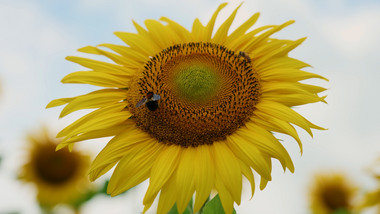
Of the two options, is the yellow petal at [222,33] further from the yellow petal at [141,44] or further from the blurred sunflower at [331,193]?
the blurred sunflower at [331,193]

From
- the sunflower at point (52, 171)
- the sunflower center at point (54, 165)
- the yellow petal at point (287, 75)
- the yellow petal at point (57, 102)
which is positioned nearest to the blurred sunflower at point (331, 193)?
the sunflower at point (52, 171)

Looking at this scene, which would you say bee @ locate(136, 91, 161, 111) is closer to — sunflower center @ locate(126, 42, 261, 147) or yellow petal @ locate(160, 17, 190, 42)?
sunflower center @ locate(126, 42, 261, 147)

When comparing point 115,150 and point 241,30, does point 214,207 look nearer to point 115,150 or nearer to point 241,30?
point 115,150

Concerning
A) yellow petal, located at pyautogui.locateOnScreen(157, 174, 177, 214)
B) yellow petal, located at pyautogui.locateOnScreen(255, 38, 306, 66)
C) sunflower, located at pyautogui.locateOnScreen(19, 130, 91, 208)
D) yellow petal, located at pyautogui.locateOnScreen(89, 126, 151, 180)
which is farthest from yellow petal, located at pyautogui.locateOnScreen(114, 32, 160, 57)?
sunflower, located at pyautogui.locateOnScreen(19, 130, 91, 208)

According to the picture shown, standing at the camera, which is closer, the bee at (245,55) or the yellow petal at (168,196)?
the yellow petal at (168,196)

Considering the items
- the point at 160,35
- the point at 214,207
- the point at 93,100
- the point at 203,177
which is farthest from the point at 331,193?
the point at 93,100

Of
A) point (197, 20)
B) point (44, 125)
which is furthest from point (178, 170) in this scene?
point (44, 125)

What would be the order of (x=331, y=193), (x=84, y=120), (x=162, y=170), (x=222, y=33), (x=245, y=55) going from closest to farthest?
1. (x=162, y=170)
2. (x=84, y=120)
3. (x=245, y=55)
4. (x=222, y=33)
5. (x=331, y=193)
